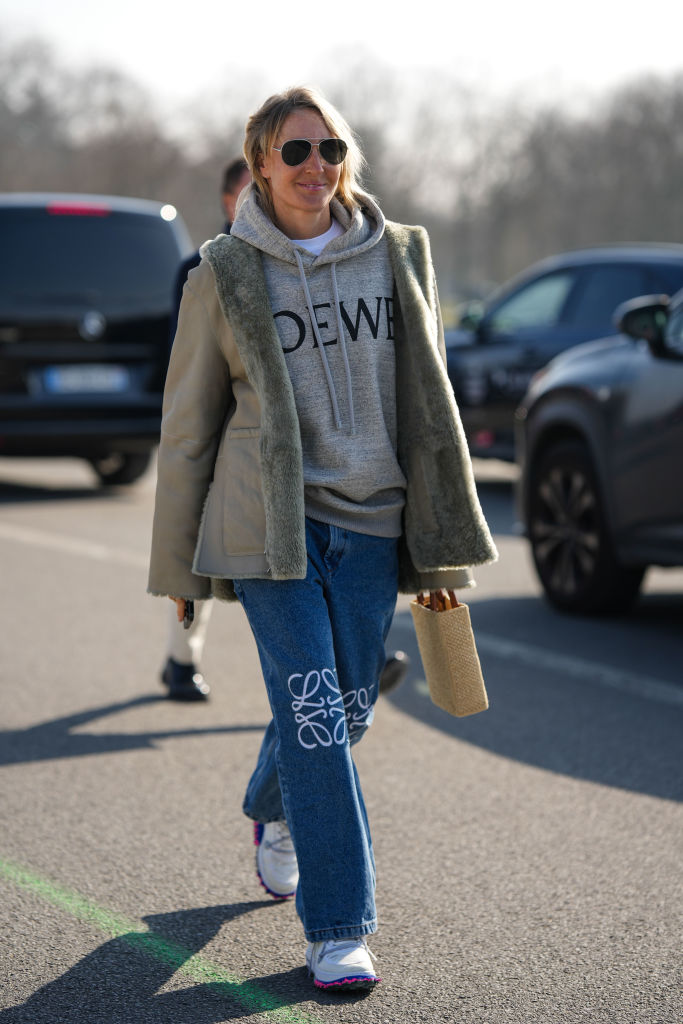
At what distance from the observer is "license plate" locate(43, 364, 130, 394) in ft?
36.5

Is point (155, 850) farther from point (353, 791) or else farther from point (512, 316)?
point (512, 316)

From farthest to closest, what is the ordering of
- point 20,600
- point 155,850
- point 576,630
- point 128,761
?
point 20,600 < point 576,630 < point 128,761 < point 155,850

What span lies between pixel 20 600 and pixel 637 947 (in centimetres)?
492

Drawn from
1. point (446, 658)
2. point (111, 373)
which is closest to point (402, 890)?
point (446, 658)

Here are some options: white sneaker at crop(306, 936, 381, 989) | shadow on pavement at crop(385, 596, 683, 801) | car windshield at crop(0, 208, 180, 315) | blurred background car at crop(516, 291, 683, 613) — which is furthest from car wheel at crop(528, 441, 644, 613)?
car windshield at crop(0, 208, 180, 315)

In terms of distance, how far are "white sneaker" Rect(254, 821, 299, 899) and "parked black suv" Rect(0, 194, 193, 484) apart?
7699 mm

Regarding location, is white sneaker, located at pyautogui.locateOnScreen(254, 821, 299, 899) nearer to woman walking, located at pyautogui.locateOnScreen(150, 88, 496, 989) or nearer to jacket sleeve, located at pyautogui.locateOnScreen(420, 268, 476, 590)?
woman walking, located at pyautogui.locateOnScreen(150, 88, 496, 989)

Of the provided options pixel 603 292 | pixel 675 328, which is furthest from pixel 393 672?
pixel 603 292

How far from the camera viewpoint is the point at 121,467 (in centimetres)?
1280

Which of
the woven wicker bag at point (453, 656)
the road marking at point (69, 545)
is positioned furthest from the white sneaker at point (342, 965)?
the road marking at point (69, 545)

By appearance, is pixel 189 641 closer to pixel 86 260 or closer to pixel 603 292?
pixel 86 260

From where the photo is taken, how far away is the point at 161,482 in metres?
3.28

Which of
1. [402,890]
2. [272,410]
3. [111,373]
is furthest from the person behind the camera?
[111,373]

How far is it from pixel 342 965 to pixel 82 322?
8.61 m
